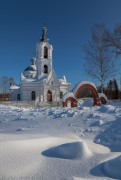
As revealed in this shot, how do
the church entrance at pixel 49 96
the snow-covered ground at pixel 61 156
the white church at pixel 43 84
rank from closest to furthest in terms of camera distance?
the snow-covered ground at pixel 61 156 → the white church at pixel 43 84 → the church entrance at pixel 49 96

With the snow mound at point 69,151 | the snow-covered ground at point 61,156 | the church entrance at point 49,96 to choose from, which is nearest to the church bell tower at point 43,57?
the church entrance at point 49,96

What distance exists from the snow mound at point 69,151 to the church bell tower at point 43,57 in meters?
33.6

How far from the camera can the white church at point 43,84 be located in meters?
36.4

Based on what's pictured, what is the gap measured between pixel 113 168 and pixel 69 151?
1.03 metres

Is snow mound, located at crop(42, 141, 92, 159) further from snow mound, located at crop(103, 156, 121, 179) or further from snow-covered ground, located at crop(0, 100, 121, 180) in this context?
snow mound, located at crop(103, 156, 121, 179)

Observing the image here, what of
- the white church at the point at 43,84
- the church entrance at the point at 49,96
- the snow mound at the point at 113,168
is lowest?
the snow mound at the point at 113,168

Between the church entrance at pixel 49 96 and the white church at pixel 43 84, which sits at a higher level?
the white church at pixel 43 84

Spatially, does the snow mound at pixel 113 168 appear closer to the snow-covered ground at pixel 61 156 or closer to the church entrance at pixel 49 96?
the snow-covered ground at pixel 61 156

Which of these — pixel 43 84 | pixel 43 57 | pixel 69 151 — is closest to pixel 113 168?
pixel 69 151

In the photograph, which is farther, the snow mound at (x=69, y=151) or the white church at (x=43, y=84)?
the white church at (x=43, y=84)

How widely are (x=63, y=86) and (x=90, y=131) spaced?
32492 millimetres

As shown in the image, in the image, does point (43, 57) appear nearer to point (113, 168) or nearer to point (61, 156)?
point (61, 156)

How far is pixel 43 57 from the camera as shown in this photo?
3900cm

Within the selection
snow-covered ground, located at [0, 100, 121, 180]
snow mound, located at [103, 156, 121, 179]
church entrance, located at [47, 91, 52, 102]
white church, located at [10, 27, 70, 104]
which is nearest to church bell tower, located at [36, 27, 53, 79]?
white church, located at [10, 27, 70, 104]
